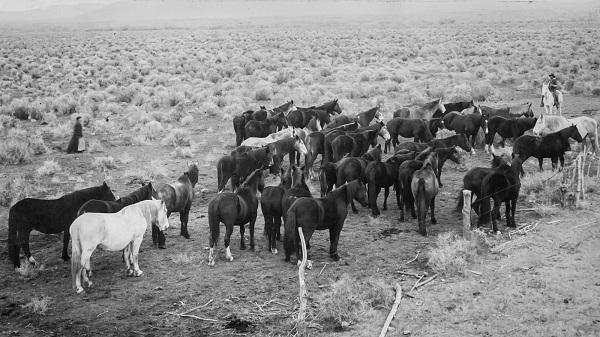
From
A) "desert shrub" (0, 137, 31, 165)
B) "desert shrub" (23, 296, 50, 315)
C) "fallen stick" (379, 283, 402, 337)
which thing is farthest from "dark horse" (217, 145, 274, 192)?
"desert shrub" (0, 137, 31, 165)

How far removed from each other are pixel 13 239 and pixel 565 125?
1500 centimetres

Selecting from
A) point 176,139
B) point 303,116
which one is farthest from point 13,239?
point 303,116

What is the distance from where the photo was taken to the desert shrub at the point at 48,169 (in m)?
15.8

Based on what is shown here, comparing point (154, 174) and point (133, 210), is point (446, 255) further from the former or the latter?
point (154, 174)

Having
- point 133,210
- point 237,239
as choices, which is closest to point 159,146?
point 237,239

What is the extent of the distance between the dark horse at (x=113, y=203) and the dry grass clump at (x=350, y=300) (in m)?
4.10

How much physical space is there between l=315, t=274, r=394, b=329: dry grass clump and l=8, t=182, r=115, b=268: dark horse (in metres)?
4.94

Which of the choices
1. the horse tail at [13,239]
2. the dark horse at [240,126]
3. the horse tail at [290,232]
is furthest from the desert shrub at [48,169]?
the horse tail at [290,232]

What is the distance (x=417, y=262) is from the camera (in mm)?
9547

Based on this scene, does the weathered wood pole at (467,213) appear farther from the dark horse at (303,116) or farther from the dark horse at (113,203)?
the dark horse at (303,116)

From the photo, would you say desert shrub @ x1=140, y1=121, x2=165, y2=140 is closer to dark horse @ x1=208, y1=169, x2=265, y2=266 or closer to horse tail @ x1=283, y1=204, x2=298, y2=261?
dark horse @ x1=208, y1=169, x2=265, y2=266

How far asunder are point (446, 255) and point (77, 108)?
873 inches

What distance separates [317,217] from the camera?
9156 millimetres

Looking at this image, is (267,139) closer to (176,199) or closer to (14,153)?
(176,199)
